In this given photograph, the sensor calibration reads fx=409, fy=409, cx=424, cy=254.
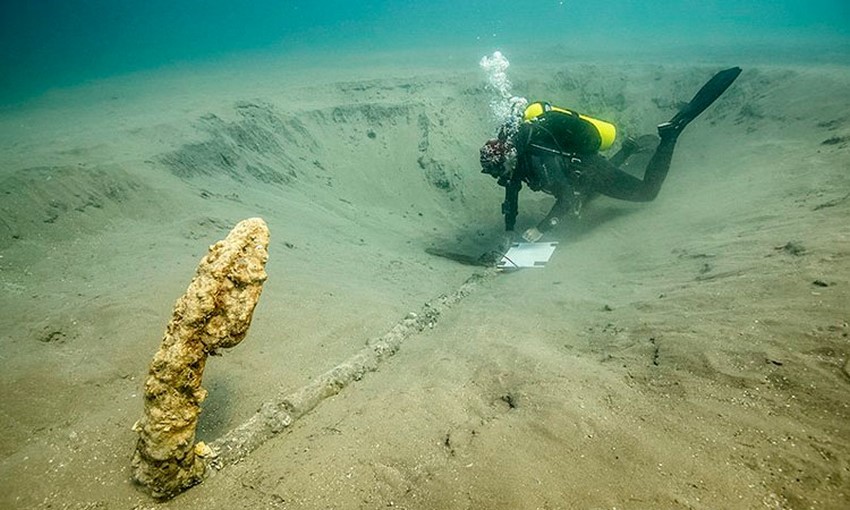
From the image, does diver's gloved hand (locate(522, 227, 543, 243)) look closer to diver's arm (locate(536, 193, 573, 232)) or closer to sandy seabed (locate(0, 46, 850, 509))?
diver's arm (locate(536, 193, 573, 232))

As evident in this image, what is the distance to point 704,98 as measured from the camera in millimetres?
6594

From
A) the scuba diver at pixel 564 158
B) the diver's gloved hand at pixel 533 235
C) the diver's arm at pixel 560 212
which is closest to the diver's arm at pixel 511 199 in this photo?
the scuba diver at pixel 564 158

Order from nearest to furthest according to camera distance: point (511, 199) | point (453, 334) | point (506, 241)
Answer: point (453, 334), point (511, 199), point (506, 241)

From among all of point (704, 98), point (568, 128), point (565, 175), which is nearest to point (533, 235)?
point (565, 175)

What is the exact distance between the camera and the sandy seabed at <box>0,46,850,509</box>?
1976mm

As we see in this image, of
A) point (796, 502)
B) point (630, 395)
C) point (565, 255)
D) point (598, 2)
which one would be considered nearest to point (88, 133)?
point (565, 255)

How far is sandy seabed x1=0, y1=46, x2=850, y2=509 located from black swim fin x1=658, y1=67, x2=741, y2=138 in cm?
108

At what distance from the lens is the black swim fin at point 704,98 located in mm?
6484

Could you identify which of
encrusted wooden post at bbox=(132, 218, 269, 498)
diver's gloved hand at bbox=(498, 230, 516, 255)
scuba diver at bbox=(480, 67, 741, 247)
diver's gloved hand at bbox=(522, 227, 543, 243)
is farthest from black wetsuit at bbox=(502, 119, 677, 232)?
encrusted wooden post at bbox=(132, 218, 269, 498)

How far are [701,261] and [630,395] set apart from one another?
219 cm

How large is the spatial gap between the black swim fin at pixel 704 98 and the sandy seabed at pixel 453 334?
1077 millimetres

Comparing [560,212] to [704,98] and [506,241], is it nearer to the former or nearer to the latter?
[506,241]

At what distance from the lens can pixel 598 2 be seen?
93.1 m

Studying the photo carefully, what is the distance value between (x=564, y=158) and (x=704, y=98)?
103 inches
